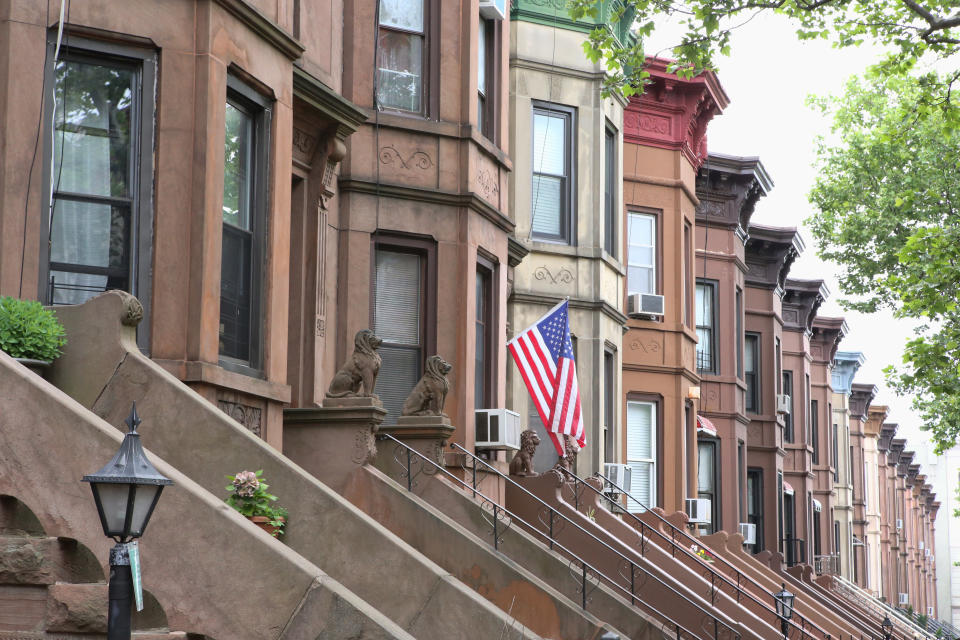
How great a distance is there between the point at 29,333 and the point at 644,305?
17.4 metres

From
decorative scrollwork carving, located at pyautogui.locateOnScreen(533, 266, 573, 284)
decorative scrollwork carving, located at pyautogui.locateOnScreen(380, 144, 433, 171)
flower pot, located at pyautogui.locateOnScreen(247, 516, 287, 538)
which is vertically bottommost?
flower pot, located at pyautogui.locateOnScreen(247, 516, 287, 538)

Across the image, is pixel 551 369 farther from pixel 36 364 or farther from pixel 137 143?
pixel 36 364

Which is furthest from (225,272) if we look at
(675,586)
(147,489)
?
(675,586)

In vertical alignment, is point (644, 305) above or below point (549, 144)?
below

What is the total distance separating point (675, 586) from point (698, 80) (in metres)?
13.0

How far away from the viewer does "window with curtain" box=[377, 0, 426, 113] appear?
1633cm

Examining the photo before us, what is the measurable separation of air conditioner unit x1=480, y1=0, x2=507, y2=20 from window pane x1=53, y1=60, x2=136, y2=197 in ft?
25.2

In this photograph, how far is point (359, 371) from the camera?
13164 mm

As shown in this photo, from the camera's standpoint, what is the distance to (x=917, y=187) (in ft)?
89.2

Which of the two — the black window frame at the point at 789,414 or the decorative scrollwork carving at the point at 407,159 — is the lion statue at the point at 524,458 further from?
the black window frame at the point at 789,414

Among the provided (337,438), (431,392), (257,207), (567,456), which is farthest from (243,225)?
(567,456)

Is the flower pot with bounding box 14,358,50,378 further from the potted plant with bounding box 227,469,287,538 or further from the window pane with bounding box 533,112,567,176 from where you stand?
the window pane with bounding box 533,112,567,176

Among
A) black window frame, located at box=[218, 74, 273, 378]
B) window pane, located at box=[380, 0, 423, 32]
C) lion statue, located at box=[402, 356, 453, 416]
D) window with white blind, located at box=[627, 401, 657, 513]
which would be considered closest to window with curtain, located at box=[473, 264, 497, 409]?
lion statue, located at box=[402, 356, 453, 416]

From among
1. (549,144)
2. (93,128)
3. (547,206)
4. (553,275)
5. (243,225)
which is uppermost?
(549,144)
